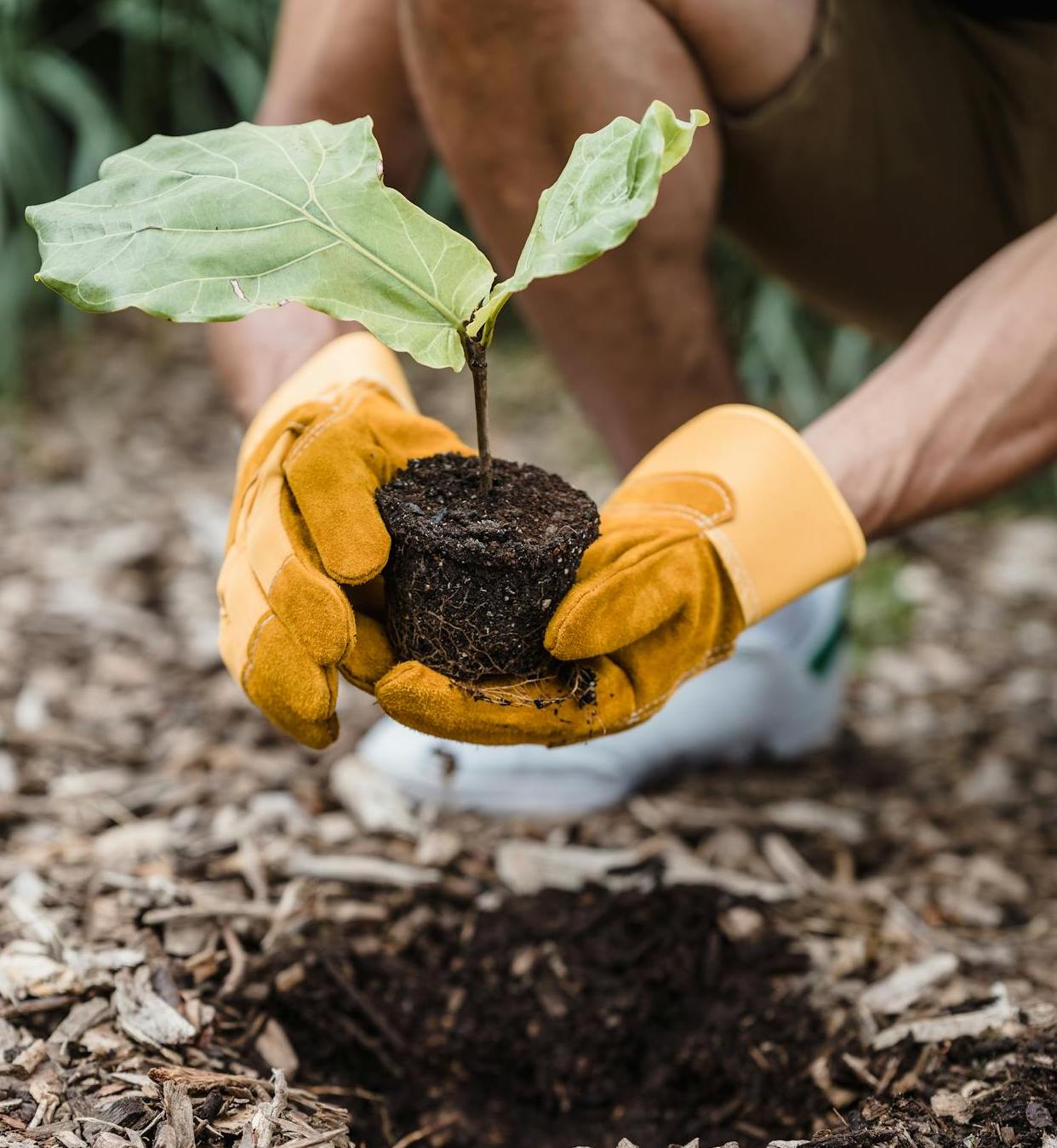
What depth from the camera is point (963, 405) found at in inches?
51.7

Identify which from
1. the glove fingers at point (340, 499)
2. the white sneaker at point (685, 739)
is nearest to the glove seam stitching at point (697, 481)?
the glove fingers at point (340, 499)

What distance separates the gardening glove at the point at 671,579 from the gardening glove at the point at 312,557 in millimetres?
72

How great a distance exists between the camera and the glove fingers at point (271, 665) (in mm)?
1038

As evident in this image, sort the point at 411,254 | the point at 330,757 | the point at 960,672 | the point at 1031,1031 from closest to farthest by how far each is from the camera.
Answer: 1. the point at 411,254
2. the point at 1031,1031
3. the point at 330,757
4. the point at 960,672

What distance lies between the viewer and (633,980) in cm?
131

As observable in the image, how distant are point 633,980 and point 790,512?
546mm

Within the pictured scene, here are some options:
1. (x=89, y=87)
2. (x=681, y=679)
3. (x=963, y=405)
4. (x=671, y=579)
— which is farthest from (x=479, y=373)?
(x=89, y=87)

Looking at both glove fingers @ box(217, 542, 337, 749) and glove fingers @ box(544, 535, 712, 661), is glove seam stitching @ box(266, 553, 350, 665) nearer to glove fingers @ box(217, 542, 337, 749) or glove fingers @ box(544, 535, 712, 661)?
glove fingers @ box(217, 542, 337, 749)

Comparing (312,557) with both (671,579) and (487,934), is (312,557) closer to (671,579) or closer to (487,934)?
(671,579)

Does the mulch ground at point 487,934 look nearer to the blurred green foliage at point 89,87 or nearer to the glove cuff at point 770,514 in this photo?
the glove cuff at point 770,514

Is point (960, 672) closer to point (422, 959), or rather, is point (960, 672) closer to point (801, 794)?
point (801, 794)

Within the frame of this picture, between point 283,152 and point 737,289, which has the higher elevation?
point 283,152

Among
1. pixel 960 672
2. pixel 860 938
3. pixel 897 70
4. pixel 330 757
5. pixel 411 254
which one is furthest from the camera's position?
pixel 960 672

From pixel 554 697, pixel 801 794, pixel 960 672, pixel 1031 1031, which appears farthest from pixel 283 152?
pixel 960 672
